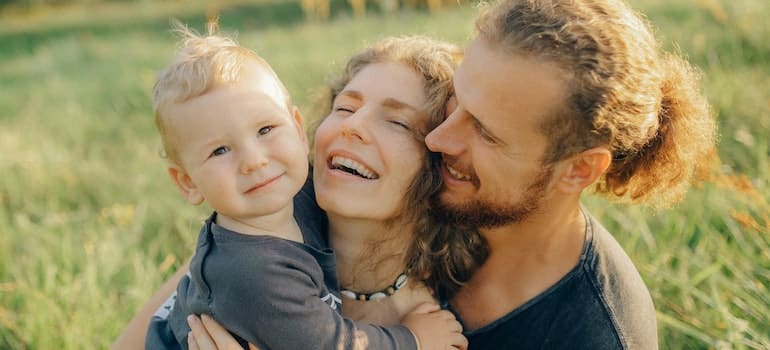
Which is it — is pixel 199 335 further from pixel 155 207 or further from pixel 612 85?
pixel 155 207

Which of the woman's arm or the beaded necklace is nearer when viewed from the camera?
the beaded necklace

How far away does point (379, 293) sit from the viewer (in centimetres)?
265

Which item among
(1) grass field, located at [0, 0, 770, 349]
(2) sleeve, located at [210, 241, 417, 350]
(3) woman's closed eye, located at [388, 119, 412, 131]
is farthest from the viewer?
(1) grass field, located at [0, 0, 770, 349]

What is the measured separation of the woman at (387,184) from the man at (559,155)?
0.39 feet

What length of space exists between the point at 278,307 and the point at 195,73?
704 mm

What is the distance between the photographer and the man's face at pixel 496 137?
2.42m

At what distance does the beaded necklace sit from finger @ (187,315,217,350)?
1.68ft

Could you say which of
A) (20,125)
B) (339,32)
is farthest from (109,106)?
(339,32)

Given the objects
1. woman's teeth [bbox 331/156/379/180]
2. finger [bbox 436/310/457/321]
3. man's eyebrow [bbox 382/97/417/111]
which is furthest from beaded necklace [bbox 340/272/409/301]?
man's eyebrow [bbox 382/97/417/111]

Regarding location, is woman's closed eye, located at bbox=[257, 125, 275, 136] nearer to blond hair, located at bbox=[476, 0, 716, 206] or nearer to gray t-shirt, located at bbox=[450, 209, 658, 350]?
blond hair, located at bbox=[476, 0, 716, 206]

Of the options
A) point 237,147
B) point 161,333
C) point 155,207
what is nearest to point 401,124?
point 237,147

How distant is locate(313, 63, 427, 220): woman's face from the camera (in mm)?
2535

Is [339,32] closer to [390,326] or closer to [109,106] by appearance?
[109,106]

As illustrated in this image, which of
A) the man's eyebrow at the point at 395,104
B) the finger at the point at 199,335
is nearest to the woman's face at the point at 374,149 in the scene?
the man's eyebrow at the point at 395,104
